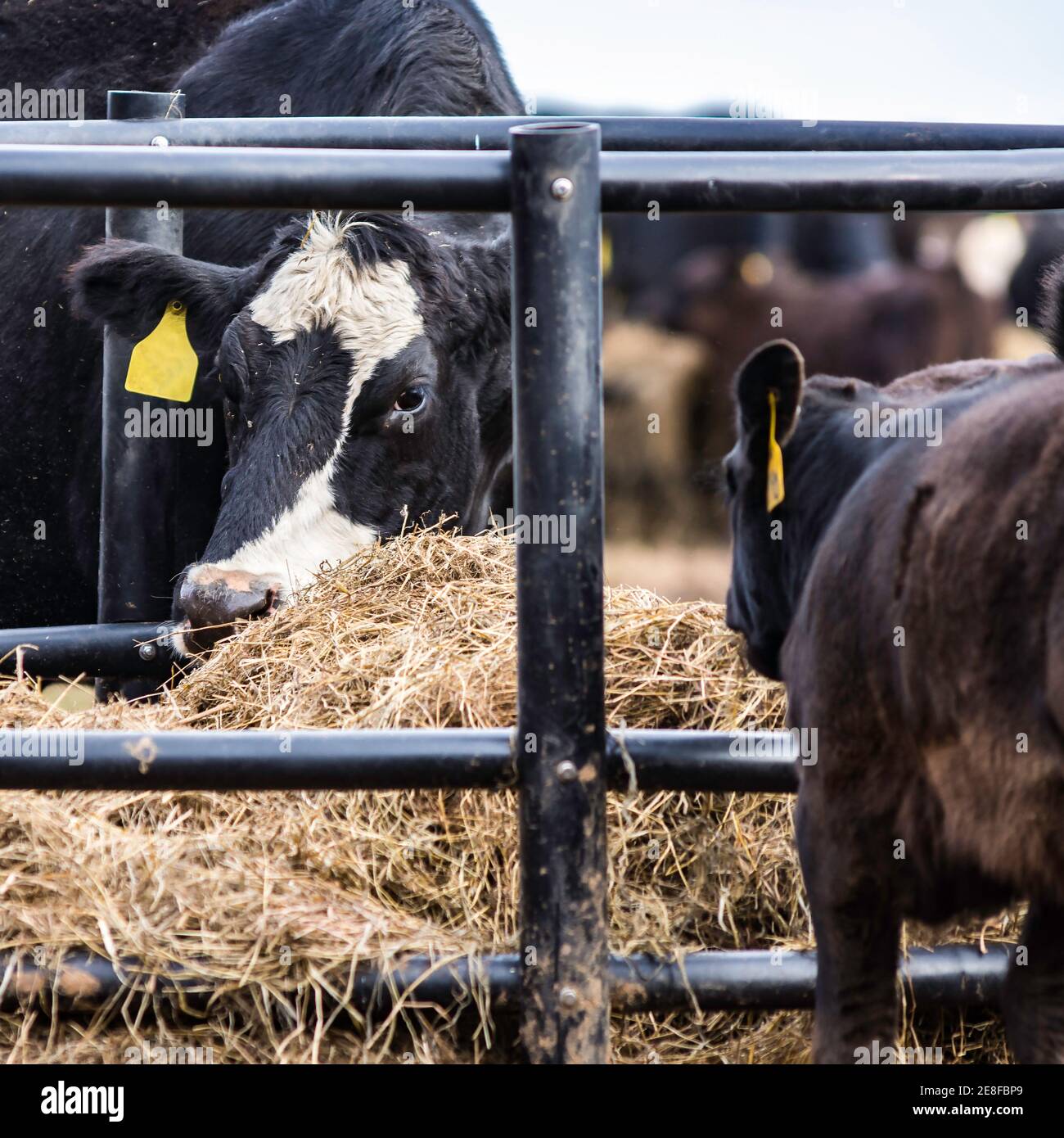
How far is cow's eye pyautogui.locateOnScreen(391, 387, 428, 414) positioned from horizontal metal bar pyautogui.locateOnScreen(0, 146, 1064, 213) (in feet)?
5.98

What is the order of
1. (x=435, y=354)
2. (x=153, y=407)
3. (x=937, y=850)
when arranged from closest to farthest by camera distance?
(x=937, y=850), (x=153, y=407), (x=435, y=354)

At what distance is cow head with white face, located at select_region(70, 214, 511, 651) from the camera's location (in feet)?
10.2

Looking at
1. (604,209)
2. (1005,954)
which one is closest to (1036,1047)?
(1005,954)

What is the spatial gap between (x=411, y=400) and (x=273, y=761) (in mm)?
2005

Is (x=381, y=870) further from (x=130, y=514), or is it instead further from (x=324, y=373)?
(x=324, y=373)

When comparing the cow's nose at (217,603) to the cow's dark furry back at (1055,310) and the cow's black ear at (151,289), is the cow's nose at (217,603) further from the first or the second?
the cow's dark furry back at (1055,310)

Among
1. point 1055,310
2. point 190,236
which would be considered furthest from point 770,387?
point 190,236

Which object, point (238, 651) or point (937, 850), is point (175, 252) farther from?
point (937, 850)

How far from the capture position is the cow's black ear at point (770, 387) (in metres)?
1.53

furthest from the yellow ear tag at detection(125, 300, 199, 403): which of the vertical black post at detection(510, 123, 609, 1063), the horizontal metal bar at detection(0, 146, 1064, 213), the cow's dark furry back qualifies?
the cow's dark furry back

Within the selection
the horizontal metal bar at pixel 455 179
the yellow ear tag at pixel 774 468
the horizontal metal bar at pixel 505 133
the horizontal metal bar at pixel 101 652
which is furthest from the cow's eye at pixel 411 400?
the yellow ear tag at pixel 774 468

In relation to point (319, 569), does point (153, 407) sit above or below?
above

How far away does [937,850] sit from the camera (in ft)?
A: 4.39

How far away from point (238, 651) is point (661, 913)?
106 centimetres
